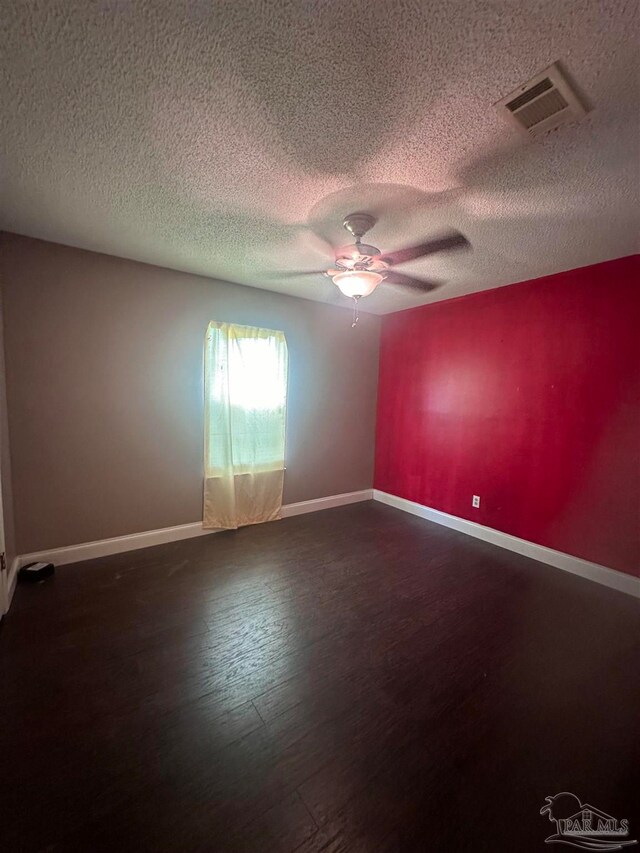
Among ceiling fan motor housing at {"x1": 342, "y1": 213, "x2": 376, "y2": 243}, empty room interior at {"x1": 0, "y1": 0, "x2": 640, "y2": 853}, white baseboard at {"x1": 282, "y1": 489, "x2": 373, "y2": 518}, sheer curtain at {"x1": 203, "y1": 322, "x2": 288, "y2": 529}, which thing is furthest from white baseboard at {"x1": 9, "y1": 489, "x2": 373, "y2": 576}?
ceiling fan motor housing at {"x1": 342, "y1": 213, "x2": 376, "y2": 243}

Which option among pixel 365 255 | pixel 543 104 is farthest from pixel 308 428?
pixel 543 104

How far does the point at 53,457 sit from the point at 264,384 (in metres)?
1.85

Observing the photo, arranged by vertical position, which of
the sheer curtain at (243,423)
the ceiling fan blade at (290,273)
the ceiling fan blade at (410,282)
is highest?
the ceiling fan blade at (410,282)

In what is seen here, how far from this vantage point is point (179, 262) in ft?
8.79

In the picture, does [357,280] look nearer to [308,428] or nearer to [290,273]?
[290,273]

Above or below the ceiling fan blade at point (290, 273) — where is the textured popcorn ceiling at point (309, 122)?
below

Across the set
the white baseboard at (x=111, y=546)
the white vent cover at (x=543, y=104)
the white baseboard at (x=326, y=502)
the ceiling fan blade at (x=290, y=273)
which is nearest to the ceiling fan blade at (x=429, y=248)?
the ceiling fan blade at (x=290, y=273)

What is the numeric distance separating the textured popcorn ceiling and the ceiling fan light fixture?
0.31 meters

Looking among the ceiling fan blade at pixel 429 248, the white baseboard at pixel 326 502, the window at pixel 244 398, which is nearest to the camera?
the ceiling fan blade at pixel 429 248

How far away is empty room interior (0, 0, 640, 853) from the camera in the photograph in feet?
3.39

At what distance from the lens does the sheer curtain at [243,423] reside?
311 centimetres

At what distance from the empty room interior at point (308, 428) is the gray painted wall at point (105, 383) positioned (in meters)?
0.02

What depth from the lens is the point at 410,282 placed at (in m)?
3.01

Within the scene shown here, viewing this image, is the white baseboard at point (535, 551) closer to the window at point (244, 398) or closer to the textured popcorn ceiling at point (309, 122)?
the window at point (244, 398)
